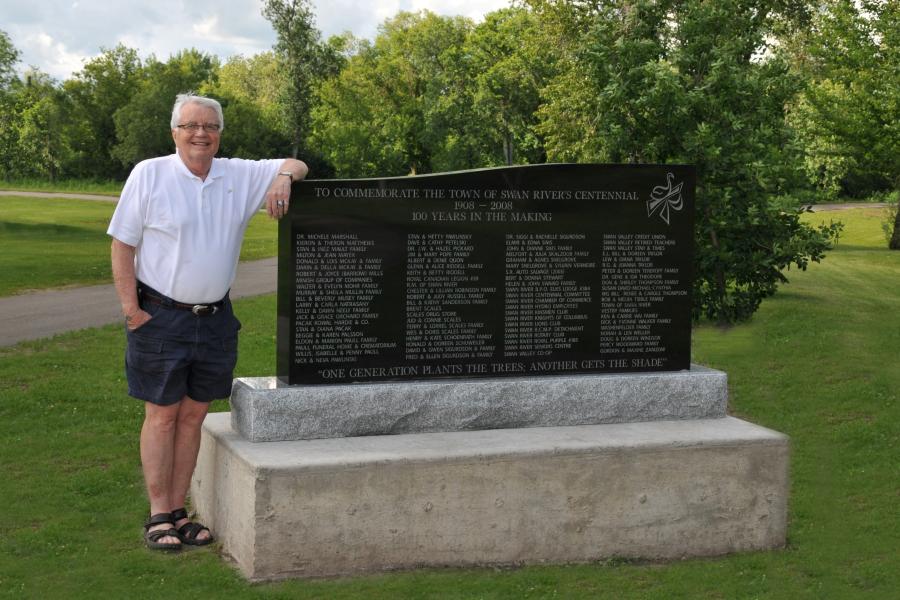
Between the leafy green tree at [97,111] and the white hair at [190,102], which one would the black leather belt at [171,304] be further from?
the leafy green tree at [97,111]

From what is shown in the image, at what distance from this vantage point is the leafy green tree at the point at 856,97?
26.6 metres

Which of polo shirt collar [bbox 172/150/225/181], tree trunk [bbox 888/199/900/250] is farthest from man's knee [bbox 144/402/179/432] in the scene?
tree trunk [bbox 888/199/900/250]

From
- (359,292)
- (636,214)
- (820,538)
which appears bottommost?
(820,538)

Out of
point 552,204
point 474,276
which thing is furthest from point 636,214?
point 474,276

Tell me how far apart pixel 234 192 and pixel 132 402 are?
5041 millimetres

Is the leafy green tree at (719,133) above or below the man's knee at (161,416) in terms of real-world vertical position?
above

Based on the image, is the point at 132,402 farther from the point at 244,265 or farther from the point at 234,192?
the point at 244,265

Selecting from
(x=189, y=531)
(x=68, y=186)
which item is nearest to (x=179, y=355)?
(x=189, y=531)

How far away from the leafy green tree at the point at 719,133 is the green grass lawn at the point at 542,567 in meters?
Result: 1.14

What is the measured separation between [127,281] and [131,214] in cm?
35

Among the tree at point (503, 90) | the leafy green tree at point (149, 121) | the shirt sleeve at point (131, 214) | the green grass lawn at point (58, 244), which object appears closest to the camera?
the shirt sleeve at point (131, 214)

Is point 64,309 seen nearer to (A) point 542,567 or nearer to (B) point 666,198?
(B) point 666,198

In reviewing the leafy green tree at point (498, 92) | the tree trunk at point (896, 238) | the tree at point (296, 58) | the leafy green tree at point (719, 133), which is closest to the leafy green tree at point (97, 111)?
the tree at point (296, 58)

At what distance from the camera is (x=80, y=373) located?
12.2 metres
